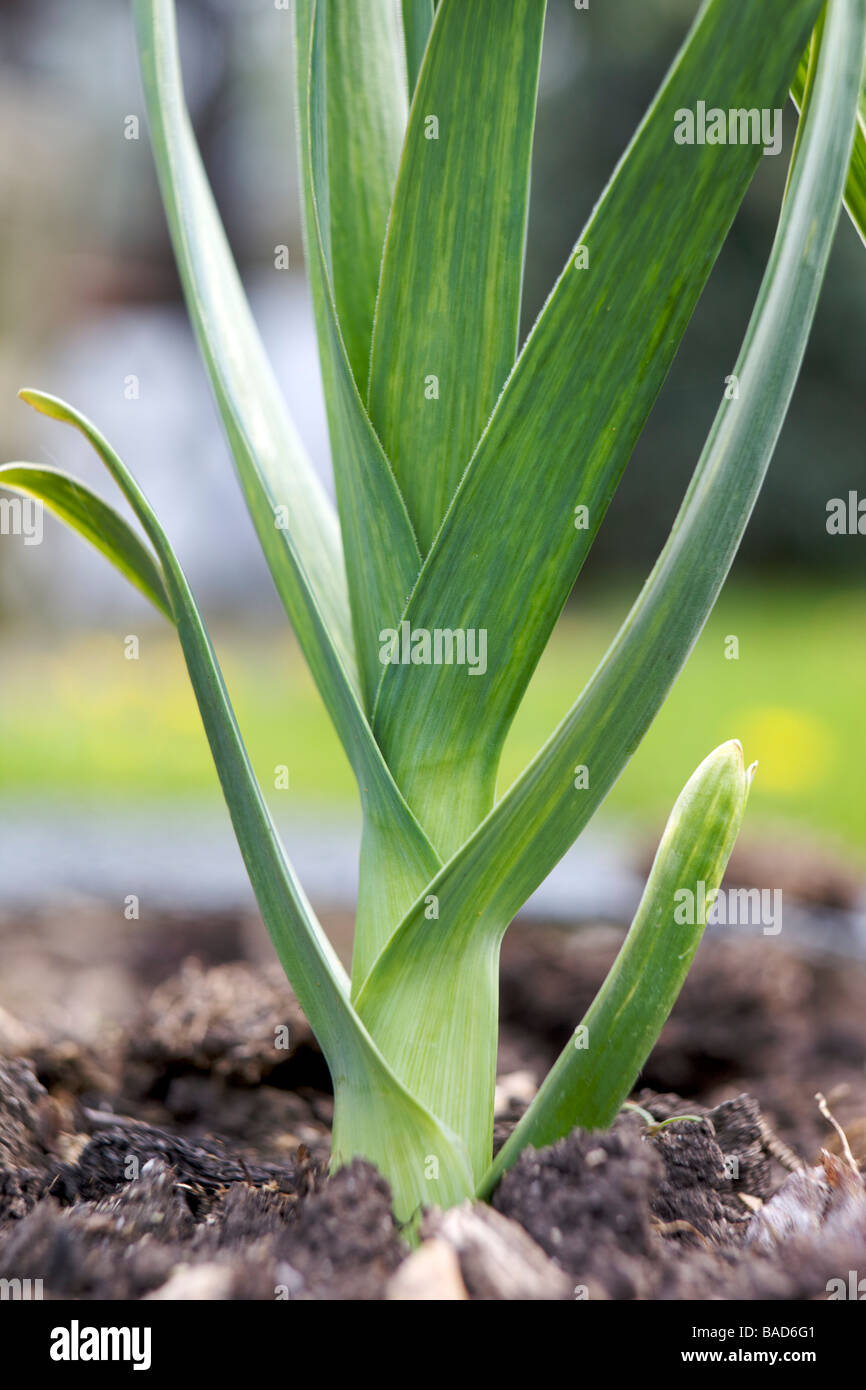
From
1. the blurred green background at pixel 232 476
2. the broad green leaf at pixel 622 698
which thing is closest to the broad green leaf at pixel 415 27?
the broad green leaf at pixel 622 698

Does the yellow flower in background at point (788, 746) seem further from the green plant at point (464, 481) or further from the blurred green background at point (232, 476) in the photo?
the green plant at point (464, 481)

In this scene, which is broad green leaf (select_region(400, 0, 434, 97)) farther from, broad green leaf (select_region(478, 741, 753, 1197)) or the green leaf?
broad green leaf (select_region(478, 741, 753, 1197))

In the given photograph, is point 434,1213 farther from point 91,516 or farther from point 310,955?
point 91,516

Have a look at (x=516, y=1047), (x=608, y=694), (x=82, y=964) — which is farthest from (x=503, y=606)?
(x=82, y=964)

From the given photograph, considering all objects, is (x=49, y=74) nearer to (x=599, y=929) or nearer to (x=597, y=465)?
(x=599, y=929)

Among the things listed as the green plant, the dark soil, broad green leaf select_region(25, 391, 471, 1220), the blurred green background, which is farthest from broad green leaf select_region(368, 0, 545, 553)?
the blurred green background
